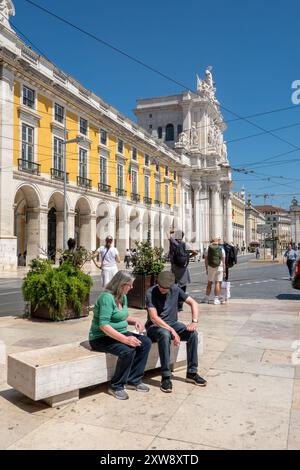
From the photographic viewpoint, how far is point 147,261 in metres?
10.2

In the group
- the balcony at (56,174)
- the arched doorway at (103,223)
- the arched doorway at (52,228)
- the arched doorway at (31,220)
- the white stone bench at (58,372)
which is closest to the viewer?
the white stone bench at (58,372)

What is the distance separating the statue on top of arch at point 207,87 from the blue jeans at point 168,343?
66.8 meters

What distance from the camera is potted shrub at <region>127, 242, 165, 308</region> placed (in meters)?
10.1

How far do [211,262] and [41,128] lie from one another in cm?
2219

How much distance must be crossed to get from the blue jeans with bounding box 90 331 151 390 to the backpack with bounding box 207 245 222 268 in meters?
6.58

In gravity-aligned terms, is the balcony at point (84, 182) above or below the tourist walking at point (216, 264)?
above

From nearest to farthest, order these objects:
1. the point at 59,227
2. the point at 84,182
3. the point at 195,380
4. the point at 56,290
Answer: the point at 195,380
the point at 56,290
the point at 59,227
the point at 84,182

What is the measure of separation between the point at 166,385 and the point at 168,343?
0.46 meters

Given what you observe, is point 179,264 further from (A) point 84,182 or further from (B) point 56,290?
(A) point 84,182

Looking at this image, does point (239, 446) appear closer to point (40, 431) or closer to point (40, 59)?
point (40, 431)

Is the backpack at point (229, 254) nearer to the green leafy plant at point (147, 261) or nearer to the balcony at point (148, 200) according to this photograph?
the green leafy plant at point (147, 261)

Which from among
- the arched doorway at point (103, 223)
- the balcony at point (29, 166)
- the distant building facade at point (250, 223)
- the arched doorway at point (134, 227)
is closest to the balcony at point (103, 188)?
the arched doorway at point (103, 223)

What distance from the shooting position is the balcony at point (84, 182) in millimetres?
34619

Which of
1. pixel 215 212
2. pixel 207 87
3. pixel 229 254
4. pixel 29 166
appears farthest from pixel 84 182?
pixel 207 87
